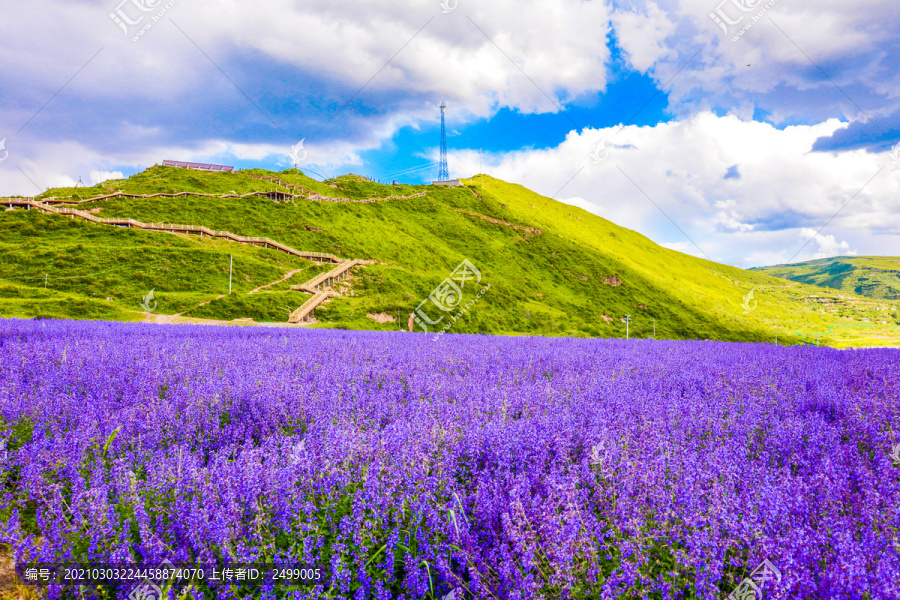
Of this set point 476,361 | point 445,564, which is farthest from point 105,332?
point 445,564

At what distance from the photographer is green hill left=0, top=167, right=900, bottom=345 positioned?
28141 mm

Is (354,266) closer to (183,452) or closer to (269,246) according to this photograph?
(269,246)

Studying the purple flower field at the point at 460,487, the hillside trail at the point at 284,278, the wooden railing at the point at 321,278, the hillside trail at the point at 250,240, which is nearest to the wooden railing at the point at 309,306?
the hillside trail at the point at 250,240

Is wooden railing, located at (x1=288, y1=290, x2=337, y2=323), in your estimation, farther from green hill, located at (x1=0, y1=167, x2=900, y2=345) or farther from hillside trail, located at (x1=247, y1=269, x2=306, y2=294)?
hillside trail, located at (x1=247, y1=269, x2=306, y2=294)

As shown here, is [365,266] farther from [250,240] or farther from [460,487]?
[460,487]

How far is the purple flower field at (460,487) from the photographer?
2.15m

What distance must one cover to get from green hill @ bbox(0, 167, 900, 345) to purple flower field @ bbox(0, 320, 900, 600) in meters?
20.0

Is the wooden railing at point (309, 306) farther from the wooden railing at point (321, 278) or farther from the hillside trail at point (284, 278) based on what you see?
the hillside trail at point (284, 278)

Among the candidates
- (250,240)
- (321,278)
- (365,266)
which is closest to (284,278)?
(321,278)

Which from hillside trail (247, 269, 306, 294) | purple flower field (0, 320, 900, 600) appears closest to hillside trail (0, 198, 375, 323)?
hillside trail (247, 269, 306, 294)

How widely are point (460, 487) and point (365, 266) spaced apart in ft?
124

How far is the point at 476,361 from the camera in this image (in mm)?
7676

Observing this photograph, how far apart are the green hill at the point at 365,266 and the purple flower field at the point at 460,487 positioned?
20.0m

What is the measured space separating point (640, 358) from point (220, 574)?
8.25 metres
